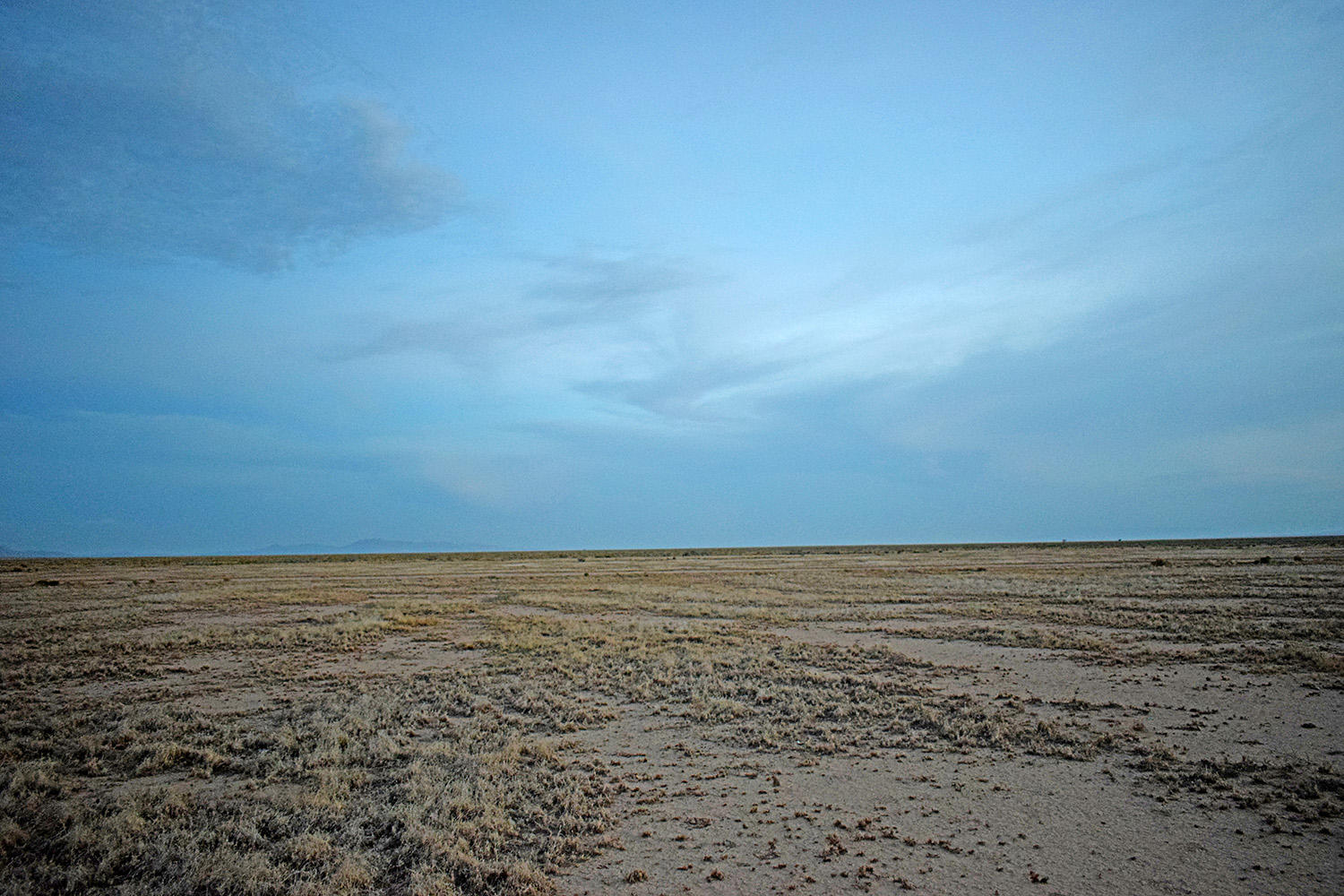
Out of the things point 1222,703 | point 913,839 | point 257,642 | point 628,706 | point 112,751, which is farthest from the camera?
point 257,642

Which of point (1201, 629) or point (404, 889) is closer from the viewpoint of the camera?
point (404, 889)

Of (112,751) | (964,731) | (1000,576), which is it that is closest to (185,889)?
(112,751)

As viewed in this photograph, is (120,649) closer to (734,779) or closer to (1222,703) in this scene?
(734,779)

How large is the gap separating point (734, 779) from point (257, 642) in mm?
19194

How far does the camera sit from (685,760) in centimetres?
1012

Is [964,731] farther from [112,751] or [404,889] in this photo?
[112,751]

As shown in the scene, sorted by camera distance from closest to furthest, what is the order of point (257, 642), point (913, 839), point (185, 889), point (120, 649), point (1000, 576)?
point (185, 889) → point (913, 839) → point (120, 649) → point (257, 642) → point (1000, 576)

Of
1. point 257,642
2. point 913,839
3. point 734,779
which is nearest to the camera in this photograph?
point 913,839

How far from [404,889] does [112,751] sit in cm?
746

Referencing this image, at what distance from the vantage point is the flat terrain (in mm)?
6785

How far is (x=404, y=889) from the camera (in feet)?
21.2

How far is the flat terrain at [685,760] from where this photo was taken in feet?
22.3

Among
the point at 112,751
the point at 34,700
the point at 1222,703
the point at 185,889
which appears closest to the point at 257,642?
the point at 34,700

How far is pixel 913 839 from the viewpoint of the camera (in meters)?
7.32
